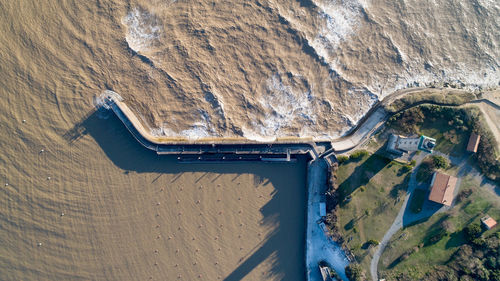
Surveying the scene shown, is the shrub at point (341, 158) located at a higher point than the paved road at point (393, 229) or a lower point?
higher

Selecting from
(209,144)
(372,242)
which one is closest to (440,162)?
(372,242)

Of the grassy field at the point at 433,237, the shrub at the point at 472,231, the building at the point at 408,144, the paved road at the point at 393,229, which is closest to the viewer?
the building at the point at 408,144

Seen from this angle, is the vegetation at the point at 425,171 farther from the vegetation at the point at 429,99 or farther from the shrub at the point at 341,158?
the shrub at the point at 341,158

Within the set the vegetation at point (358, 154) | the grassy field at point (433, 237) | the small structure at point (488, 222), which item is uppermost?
the vegetation at point (358, 154)

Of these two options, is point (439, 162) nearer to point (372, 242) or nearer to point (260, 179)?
point (372, 242)

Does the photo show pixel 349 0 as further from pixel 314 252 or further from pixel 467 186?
pixel 314 252

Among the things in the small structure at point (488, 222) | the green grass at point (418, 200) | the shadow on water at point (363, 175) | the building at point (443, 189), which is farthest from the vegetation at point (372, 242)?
the small structure at point (488, 222)
